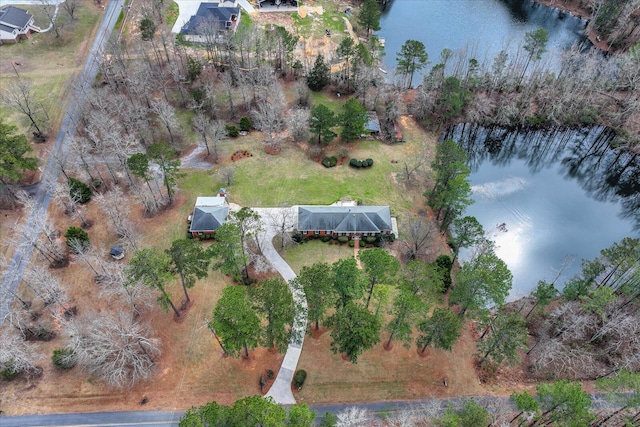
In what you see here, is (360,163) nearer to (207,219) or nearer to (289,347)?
(207,219)

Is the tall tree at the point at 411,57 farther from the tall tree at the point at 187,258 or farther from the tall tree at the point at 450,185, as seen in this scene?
the tall tree at the point at 187,258

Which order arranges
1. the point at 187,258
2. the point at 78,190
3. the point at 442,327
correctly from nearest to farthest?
the point at 442,327
the point at 187,258
the point at 78,190

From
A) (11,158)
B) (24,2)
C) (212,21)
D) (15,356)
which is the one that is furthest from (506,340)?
(24,2)

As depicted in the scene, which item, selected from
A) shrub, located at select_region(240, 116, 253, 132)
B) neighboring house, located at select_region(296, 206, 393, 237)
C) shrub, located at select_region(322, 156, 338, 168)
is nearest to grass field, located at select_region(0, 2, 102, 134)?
shrub, located at select_region(240, 116, 253, 132)

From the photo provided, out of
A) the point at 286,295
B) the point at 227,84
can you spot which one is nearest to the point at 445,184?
the point at 286,295

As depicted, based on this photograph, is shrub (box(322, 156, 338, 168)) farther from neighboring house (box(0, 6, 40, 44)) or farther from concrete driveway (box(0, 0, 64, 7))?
A: concrete driveway (box(0, 0, 64, 7))

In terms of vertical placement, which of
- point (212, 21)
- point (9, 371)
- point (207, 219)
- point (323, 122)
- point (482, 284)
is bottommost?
point (9, 371)

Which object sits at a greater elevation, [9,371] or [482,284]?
[482,284]
